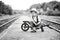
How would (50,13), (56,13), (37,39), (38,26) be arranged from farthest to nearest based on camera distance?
(50,13), (56,13), (38,26), (37,39)

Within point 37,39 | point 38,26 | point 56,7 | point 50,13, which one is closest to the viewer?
point 37,39

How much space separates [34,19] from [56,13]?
53022 millimetres

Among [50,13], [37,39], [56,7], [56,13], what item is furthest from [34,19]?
[56,7]

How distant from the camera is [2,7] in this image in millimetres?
61469

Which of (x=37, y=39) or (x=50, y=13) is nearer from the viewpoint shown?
(x=37, y=39)

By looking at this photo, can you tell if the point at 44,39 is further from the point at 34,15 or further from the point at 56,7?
the point at 56,7

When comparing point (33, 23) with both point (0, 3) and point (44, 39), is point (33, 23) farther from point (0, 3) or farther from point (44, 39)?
point (0, 3)

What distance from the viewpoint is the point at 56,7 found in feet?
239

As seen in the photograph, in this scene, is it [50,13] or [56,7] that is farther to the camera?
[56,7]

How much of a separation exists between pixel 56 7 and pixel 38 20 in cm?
6669

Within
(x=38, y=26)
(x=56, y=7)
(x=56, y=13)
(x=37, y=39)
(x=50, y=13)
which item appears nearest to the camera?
(x=37, y=39)

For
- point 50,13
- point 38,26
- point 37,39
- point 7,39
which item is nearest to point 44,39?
point 37,39

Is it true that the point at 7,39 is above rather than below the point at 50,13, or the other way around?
above

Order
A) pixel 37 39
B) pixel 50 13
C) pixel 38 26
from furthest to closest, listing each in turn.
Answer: pixel 50 13
pixel 38 26
pixel 37 39
